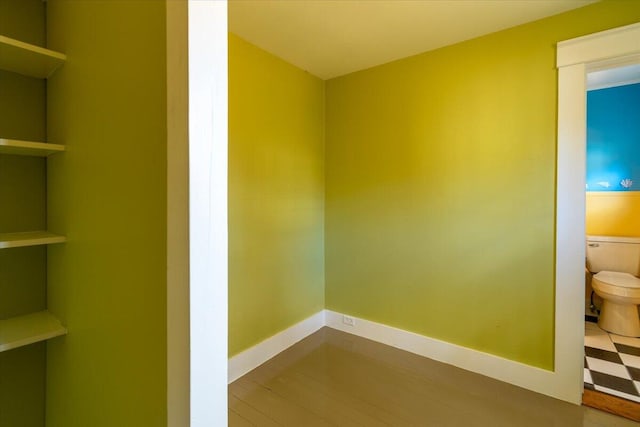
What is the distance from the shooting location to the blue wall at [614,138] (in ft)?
9.55

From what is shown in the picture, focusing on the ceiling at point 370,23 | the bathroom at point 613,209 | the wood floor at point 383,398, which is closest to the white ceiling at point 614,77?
the bathroom at point 613,209

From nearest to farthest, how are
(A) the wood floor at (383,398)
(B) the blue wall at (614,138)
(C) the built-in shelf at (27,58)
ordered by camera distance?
(C) the built-in shelf at (27,58), (A) the wood floor at (383,398), (B) the blue wall at (614,138)

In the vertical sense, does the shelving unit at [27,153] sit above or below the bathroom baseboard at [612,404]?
above

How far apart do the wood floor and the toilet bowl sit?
4.20 feet

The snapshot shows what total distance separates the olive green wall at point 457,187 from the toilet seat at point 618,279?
4.16 ft

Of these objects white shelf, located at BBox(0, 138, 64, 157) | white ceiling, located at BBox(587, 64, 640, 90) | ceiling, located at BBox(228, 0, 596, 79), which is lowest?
white shelf, located at BBox(0, 138, 64, 157)

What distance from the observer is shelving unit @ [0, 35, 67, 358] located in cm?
100

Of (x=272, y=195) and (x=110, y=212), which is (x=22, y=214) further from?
(x=272, y=195)

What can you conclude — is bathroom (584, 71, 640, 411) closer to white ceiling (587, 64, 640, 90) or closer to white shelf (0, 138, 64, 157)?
white ceiling (587, 64, 640, 90)

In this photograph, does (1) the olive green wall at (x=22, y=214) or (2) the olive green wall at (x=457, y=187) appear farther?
(2) the olive green wall at (x=457, y=187)

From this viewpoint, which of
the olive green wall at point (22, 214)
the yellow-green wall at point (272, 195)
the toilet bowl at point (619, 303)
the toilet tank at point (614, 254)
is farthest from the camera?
the toilet tank at point (614, 254)

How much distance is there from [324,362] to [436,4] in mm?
2496

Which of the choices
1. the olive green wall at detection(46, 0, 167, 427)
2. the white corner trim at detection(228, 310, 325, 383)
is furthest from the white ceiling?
the olive green wall at detection(46, 0, 167, 427)

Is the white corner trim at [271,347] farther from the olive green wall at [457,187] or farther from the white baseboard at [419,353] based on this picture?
the olive green wall at [457,187]
